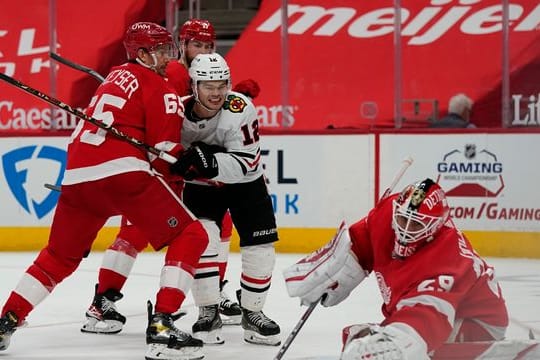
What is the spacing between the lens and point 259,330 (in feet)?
12.6

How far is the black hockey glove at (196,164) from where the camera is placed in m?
3.50

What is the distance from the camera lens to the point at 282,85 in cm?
726

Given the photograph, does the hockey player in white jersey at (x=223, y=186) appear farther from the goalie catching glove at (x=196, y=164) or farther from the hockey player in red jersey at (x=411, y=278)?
the hockey player in red jersey at (x=411, y=278)

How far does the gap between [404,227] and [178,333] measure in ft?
2.93

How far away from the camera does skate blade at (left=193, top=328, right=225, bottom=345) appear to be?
3793 millimetres

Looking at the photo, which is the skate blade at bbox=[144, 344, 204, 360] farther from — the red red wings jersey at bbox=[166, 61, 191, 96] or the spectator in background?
the spectator in background

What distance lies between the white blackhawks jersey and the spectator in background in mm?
3120

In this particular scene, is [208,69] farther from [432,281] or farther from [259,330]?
[432,281]

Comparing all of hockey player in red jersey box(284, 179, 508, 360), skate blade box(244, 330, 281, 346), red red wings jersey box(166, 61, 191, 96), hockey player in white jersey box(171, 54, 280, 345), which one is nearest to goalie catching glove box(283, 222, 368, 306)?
hockey player in red jersey box(284, 179, 508, 360)

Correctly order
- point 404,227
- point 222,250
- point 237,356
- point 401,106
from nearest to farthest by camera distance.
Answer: point 404,227 < point 237,356 < point 222,250 < point 401,106

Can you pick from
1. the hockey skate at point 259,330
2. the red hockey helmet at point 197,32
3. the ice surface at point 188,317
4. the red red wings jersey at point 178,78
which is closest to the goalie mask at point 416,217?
the ice surface at point 188,317

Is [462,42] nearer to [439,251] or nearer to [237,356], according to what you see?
[237,356]

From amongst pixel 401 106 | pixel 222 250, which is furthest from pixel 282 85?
pixel 222 250

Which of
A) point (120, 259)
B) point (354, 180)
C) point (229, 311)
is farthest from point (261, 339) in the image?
point (354, 180)
